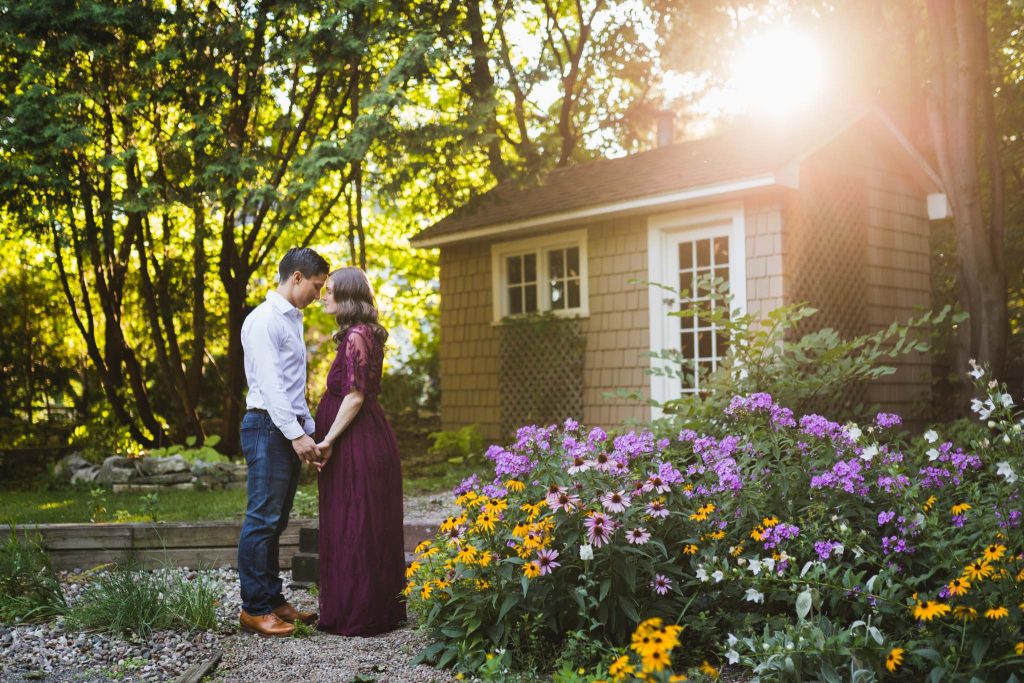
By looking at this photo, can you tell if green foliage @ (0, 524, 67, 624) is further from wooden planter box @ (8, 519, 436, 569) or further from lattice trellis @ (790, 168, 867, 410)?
lattice trellis @ (790, 168, 867, 410)

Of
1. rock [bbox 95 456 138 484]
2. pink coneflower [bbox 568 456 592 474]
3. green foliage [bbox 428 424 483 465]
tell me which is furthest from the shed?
pink coneflower [bbox 568 456 592 474]

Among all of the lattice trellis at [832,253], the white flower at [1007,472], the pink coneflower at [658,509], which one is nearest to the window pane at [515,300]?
the lattice trellis at [832,253]

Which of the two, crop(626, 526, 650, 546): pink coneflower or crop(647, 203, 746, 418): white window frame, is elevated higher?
crop(647, 203, 746, 418): white window frame

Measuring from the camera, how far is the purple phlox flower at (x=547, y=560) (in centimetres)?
335

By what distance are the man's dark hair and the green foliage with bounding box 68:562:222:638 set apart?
4.86 feet

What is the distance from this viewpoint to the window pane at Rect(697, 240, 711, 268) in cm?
999

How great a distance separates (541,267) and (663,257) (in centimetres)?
184

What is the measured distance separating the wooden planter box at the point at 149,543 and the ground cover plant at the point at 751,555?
6.75 ft

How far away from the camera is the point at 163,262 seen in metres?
12.6

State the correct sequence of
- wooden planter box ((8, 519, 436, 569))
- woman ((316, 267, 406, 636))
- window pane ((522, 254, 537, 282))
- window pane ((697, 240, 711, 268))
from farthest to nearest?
window pane ((522, 254, 537, 282)), window pane ((697, 240, 711, 268)), wooden planter box ((8, 519, 436, 569)), woman ((316, 267, 406, 636))

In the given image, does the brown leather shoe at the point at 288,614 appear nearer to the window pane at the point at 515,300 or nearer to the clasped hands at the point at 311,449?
the clasped hands at the point at 311,449

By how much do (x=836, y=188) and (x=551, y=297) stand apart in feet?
11.2

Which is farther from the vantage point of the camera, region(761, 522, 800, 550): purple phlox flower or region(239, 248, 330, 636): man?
region(239, 248, 330, 636): man

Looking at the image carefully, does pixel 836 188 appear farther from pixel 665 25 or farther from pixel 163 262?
pixel 163 262
